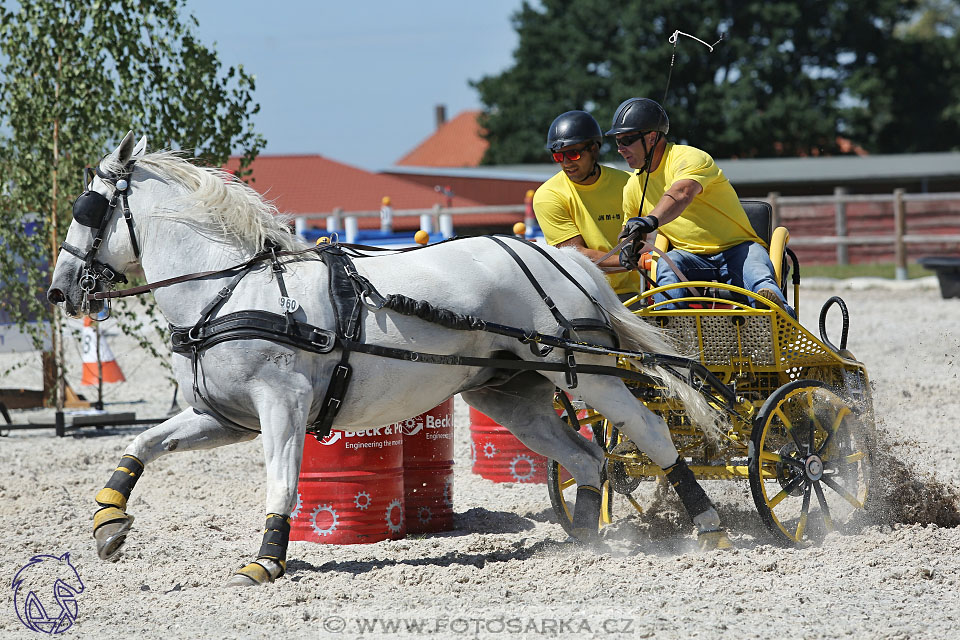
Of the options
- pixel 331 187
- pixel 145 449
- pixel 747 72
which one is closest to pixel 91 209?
pixel 145 449

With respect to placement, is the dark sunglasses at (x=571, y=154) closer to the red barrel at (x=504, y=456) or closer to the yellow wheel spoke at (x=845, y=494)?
the red barrel at (x=504, y=456)

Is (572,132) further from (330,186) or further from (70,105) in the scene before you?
(330,186)

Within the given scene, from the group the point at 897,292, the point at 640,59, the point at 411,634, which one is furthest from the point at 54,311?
the point at 640,59

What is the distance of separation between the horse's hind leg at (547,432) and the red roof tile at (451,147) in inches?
2049

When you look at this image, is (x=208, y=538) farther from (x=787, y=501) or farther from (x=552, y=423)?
(x=787, y=501)

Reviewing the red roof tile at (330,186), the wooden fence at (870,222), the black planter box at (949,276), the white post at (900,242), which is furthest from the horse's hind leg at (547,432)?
the red roof tile at (330,186)

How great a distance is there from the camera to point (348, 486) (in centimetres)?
536

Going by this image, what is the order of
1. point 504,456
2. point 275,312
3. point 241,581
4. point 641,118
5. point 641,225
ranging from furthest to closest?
1. point 504,456
2. point 641,118
3. point 641,225
4. point 275,312
5. point 241,581

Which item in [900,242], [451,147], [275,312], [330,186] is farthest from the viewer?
[451,147]

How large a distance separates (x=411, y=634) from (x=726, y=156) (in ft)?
115

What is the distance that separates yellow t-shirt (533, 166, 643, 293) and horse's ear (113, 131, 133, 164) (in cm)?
221

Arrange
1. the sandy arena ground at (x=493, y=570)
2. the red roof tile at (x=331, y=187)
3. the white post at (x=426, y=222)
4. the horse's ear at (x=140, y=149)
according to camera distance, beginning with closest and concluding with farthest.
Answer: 1. the sandy arena ground at (x=493, y=570)
2. the horse's ear at (x=140, y=149)
3. the white post at (x=426, y=222)
4. the red roof tile at (x=331, y=187)

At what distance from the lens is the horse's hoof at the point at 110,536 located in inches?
180

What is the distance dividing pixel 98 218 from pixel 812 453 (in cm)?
345
